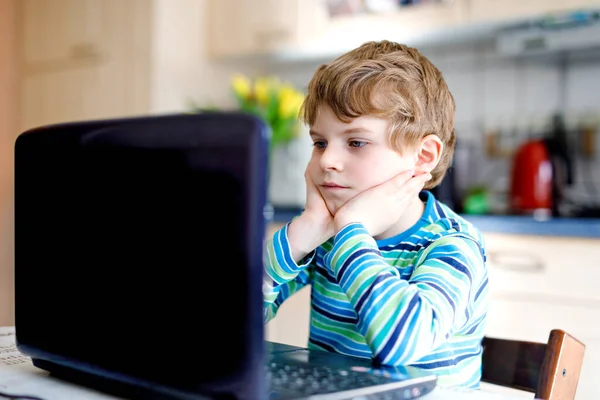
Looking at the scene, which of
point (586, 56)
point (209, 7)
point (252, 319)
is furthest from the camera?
point (209, 7)

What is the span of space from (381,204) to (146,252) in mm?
336

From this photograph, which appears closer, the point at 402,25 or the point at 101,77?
the point at 402,25

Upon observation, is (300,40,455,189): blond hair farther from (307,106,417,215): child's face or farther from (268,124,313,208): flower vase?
(268,124,313,208): flower vase

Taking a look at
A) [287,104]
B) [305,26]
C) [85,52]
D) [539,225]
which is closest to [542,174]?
[539,225]

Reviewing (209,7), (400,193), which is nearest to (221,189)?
(400,193)

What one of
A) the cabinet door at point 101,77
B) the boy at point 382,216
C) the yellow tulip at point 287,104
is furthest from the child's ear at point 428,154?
the cabinet door at point 101,77

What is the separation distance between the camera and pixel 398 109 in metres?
0.87

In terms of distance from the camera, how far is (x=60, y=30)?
3141 millimetres

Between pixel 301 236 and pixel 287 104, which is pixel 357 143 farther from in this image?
pixel 287 104

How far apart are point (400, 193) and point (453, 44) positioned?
6.65ft

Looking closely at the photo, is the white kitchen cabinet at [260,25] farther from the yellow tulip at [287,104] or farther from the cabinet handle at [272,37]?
the yellow tulip at [287,104]

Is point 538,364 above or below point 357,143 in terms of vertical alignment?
below

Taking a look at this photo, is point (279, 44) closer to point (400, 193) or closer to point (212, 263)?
point (400, 193)

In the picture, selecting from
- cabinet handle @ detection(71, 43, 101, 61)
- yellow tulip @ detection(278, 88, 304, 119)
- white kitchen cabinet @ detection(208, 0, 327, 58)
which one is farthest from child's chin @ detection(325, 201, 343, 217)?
cabinet handle @ detection(71, 43, 101, 61)
